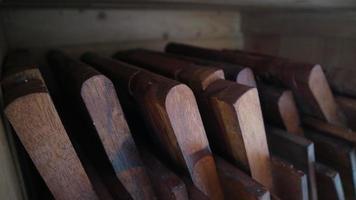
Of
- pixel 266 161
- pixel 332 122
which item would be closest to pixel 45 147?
pixel 266 161

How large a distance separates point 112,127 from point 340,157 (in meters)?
0.44

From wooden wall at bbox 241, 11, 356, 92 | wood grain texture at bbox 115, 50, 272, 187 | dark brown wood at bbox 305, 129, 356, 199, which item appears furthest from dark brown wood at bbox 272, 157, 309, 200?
wooden wall at bbox 241, 11, 356, 92

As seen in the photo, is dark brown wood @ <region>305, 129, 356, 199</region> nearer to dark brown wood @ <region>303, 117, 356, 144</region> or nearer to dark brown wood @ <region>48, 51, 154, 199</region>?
dark brown wood @ <region>303, 117, 356, 144</region>

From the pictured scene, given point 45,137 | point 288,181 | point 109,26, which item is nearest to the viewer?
point 45,137

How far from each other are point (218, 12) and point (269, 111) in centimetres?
60

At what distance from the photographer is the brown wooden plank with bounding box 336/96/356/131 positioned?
24.4 inches

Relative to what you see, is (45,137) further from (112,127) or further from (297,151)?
(297,151)

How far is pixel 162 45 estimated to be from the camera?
105 centimetres

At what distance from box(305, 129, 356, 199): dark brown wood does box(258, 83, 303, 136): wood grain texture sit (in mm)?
47

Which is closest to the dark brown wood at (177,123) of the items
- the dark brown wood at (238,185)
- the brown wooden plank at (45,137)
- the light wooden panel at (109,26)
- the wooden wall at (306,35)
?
the dark brown wood at (238,185)

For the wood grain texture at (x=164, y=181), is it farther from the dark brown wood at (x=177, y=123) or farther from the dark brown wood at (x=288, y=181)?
the dark brown wood at (x=288, y=181)

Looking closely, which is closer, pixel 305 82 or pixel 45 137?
pixel 45 137

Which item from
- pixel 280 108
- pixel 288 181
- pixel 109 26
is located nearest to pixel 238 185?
pixel 288 181

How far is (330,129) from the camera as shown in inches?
24.1
